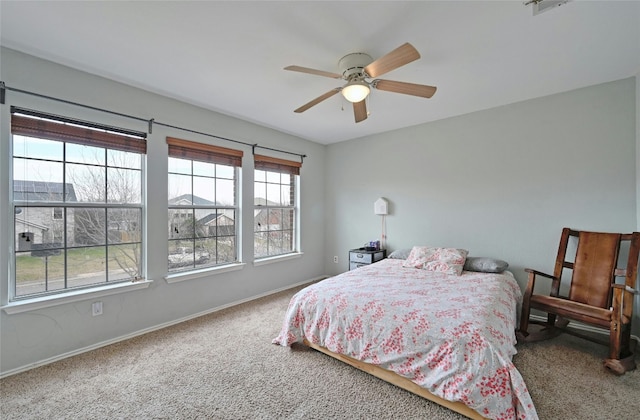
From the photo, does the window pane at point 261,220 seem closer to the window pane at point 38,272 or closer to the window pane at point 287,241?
the window pane at point 287,241

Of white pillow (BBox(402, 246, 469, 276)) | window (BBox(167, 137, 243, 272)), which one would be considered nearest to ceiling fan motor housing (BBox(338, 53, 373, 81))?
window (BBox(167, 137, 243, 272))

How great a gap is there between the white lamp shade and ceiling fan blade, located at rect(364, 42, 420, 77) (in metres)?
0.11

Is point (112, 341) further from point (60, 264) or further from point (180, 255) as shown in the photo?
point (180, 255)

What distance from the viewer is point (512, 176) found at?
3271 mm

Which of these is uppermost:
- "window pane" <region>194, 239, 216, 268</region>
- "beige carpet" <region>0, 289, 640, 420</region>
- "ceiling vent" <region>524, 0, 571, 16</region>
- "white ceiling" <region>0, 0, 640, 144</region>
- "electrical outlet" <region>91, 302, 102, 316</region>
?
"white ceiling" <region>0, 0, 640, 144</region>

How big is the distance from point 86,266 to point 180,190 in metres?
1.17

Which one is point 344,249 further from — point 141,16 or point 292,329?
point 141,16

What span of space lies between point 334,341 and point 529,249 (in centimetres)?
269

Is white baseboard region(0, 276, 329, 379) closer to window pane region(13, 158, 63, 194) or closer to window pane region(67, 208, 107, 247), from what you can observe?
window pane region(67, 208, 107, 247)

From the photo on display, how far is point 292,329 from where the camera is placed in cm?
246

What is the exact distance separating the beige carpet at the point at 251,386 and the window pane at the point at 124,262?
0.68 meters

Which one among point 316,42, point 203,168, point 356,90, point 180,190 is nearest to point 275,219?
point 203,168

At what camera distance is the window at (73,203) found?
221 centimetres

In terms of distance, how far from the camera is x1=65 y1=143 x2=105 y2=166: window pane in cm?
244
